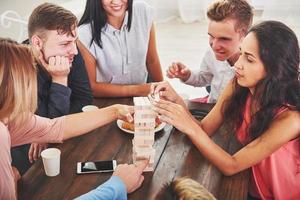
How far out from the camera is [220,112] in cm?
165

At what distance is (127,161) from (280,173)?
1.96 feet

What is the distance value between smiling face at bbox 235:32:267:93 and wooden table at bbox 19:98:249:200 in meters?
0.27

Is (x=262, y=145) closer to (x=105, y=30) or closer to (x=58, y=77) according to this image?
(x=58, y=77)

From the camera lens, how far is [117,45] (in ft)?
7.45

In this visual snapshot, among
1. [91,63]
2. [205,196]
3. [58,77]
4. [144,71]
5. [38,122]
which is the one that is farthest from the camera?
[144,71]

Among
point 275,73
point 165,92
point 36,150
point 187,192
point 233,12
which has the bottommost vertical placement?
point 36,150

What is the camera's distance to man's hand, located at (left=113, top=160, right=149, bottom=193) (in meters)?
1.25

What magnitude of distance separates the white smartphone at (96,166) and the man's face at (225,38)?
884 millimetres

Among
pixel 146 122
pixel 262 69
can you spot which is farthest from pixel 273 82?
pixel 146 122

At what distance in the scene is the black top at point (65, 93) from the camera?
1793 millimetres

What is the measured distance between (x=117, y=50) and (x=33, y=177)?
113 centimetres

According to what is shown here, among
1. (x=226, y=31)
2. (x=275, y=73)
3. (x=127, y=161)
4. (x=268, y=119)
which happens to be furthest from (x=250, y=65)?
(x=127, y=161)

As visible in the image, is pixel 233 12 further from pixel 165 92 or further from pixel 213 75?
pixel 165 92

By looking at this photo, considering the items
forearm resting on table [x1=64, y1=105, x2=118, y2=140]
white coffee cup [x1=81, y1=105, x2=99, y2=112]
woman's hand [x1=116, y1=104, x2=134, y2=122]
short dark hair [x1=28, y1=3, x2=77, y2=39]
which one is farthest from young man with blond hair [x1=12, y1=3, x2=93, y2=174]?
woman's hand [x1=116, y1=104, x2=134, y2=122]
